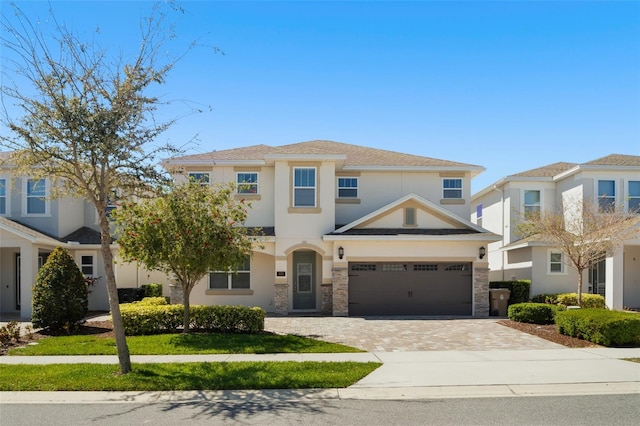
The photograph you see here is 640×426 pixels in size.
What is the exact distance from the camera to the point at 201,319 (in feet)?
50.3

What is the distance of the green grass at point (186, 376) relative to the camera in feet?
29.8

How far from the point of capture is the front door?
22000 mm

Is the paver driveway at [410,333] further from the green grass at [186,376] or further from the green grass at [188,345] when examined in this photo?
the green grass at [186,376]

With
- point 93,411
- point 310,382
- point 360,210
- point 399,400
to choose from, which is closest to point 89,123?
point 93,411

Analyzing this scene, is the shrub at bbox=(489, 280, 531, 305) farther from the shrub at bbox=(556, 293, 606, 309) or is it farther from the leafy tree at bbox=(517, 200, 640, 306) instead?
the leafy tree at bbox=(517, 200, 640, 306)

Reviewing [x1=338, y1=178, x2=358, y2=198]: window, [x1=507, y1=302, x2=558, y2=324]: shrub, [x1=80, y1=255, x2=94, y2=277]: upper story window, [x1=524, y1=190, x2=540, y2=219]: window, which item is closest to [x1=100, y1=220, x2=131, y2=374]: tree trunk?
[x1=507, y1=302, x2=558, y2=324]: shrub

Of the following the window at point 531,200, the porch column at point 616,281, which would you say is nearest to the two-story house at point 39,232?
the window at point 531,200

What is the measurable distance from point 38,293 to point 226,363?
8249 millimetres

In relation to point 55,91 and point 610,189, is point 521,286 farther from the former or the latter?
point 55,91

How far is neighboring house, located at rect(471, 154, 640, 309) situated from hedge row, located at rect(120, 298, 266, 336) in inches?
500

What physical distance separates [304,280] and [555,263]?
11.3 m

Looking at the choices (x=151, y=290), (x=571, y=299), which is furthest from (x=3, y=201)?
(x=571, y=299)

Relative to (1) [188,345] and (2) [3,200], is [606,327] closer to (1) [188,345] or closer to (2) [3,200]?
(1) [188,345]

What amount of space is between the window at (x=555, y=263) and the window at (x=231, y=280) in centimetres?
1352
